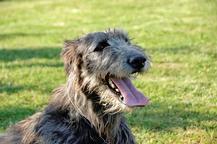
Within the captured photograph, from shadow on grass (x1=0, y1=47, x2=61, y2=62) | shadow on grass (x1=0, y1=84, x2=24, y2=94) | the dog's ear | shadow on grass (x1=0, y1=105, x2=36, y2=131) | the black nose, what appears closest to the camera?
the black nose

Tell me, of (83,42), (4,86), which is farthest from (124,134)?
(4,86)

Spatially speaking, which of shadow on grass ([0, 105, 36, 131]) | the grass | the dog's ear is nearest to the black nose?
the dog's ear

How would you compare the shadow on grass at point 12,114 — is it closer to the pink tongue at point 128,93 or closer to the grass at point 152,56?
the grass at point 152,56

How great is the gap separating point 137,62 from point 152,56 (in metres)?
8.00

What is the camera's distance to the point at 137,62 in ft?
Answer: 19.7

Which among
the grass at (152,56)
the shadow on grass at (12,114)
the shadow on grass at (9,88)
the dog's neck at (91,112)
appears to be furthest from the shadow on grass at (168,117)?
the shadow on grass at (9,88)

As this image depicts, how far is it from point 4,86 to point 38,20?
459 inches

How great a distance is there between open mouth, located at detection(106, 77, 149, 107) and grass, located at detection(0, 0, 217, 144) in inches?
88.8

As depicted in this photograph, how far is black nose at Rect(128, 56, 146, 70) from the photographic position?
19.7 ft

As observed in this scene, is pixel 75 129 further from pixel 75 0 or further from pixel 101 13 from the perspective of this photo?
pixel 75 0

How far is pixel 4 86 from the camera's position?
11.8m

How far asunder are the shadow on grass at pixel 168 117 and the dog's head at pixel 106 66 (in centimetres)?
272

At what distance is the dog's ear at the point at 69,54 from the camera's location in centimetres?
629

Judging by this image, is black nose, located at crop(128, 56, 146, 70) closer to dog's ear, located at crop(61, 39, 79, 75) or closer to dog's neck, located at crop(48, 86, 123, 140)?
dog's neck, located at crop(48, 86, 123, 140)
